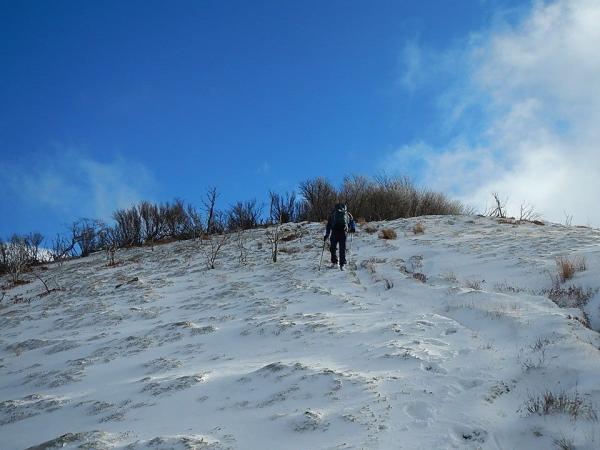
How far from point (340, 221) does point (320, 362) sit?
6872 mm

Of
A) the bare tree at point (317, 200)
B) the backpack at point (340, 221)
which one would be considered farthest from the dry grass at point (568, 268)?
the bare tree at point (317, 200)

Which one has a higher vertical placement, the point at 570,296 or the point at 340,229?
the point at 340,229

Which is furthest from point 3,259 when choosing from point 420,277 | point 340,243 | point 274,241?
point 420,277

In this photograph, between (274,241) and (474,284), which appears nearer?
(474,284)

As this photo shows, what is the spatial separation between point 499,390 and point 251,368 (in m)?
2.59

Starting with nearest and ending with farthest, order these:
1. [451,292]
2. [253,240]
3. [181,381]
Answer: [181,381], [451,292], [253,240]

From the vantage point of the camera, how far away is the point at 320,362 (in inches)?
197

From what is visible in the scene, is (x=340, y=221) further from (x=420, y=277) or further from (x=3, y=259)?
(x=3, y=259)

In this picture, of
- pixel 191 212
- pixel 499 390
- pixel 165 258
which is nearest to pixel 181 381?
pixel 499 390

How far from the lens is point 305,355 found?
5367 millimetres

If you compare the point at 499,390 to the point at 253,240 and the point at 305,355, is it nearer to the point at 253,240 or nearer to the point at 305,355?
the point at 305,355

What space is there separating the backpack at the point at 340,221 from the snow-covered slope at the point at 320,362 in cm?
125

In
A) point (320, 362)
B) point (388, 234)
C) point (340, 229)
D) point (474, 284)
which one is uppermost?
point (340, 229)

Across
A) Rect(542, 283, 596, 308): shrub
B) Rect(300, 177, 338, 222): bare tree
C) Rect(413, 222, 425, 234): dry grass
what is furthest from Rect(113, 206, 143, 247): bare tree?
Rect(542, 283, 596, 308): shrub
